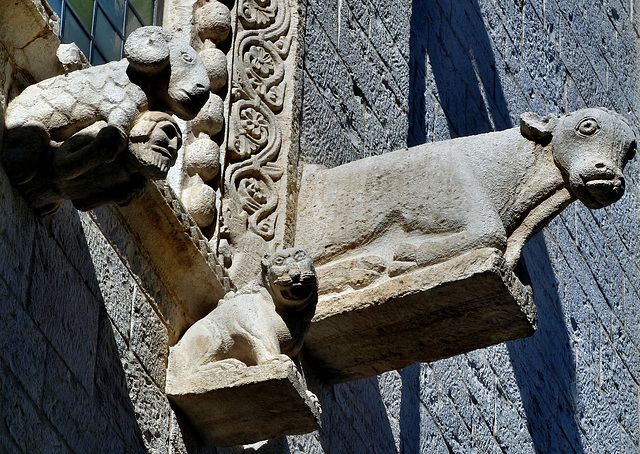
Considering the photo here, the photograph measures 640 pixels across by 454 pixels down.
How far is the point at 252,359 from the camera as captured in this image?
3893 mm

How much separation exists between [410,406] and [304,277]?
1998mm

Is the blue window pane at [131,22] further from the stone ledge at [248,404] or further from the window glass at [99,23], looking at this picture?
the stone ledge at [248,404]

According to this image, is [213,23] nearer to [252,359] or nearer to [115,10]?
[115,10]

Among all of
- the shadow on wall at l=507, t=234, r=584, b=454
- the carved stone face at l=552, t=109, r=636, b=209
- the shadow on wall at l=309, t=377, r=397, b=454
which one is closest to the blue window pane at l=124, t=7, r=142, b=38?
the shadow on wall at l=309, t=377, r=397, b=454

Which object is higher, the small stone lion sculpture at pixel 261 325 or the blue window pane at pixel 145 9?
the blue window pane at pixel 145 9

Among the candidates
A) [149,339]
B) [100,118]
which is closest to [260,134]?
[149,339]

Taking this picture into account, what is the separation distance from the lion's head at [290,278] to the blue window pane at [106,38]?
95 centimetres

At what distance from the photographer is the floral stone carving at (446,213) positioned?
13.8 feet

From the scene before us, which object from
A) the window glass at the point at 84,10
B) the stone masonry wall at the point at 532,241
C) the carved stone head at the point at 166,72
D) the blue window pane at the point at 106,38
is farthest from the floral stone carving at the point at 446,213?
the carved stone head at the point at 166,72

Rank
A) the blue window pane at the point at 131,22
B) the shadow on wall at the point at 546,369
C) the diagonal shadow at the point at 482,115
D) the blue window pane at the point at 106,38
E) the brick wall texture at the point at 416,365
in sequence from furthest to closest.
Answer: the shadow on wall at the point at 546,369 < the diagonal shadow at the point at 482,115 < the blue window pane at the point at 131,22 < the blue window pane at the point at 106,38 < the brick wall texture at the point at 416,365

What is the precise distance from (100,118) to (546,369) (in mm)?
4872

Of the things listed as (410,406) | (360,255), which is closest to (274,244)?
(360,255)

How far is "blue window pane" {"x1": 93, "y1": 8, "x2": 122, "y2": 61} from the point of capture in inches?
172

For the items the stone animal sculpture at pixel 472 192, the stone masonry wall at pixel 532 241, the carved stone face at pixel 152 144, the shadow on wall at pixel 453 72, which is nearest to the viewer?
the carved stone face at pixel 152 144
